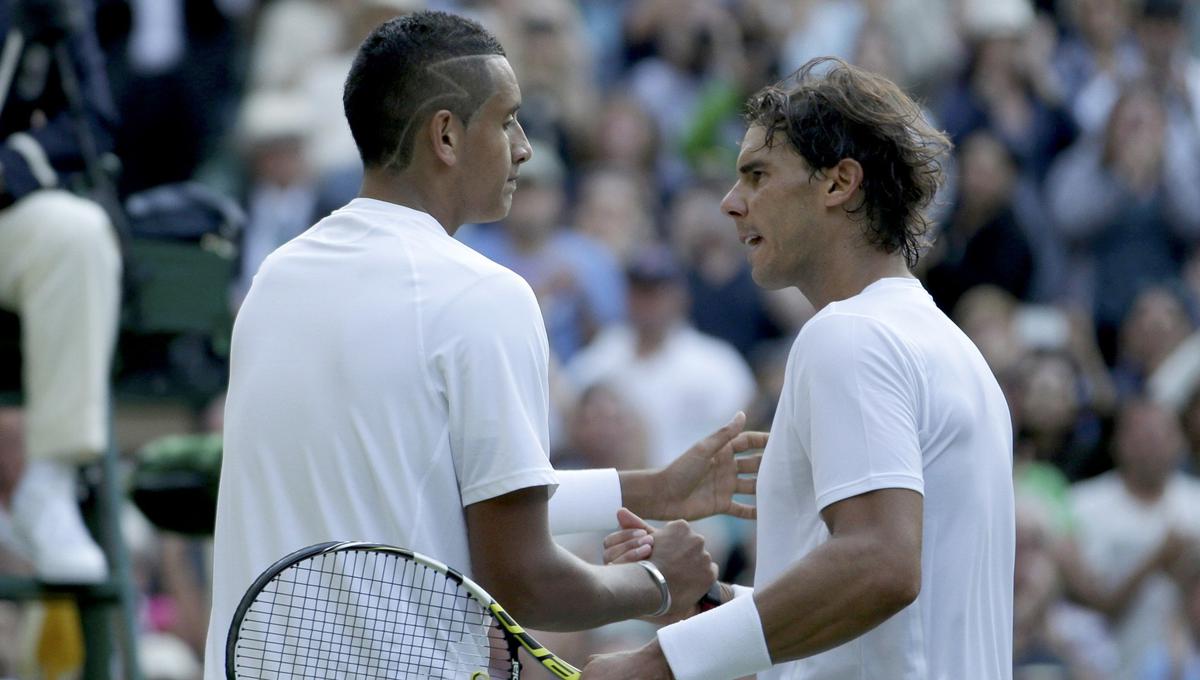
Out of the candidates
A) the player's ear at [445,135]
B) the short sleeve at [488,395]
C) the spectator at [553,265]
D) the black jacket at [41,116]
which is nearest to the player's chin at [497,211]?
the player's ear at [445,135]

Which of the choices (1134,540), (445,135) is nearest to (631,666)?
(445,135)

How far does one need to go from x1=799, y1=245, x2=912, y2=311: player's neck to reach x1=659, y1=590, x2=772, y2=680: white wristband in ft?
1.98

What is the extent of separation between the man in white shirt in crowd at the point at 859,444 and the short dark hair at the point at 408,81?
20.9 inches

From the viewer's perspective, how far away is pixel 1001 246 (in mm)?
10180

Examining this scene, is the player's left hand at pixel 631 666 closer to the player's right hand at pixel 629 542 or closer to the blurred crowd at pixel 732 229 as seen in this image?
the player's right hand at pixel 629 542

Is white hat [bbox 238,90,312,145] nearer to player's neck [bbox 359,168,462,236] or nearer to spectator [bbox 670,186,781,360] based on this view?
spectator [bbox 670,186,781,360]

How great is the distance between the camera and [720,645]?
3148 millimetres

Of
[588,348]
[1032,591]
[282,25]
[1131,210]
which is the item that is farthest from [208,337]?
[1131,210]

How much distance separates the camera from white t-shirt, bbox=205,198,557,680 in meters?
3.22

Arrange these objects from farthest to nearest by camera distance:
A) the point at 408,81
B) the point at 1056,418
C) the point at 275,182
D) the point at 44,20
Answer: the point at 275,182 → the point at 1056,418 → the point at 44,20 → the point at 408,81

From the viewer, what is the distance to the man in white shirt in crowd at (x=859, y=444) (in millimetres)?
3098

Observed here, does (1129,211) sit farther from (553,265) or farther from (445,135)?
(445,135)

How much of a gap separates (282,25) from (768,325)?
315 cm

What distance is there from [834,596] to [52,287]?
3.57 meters
